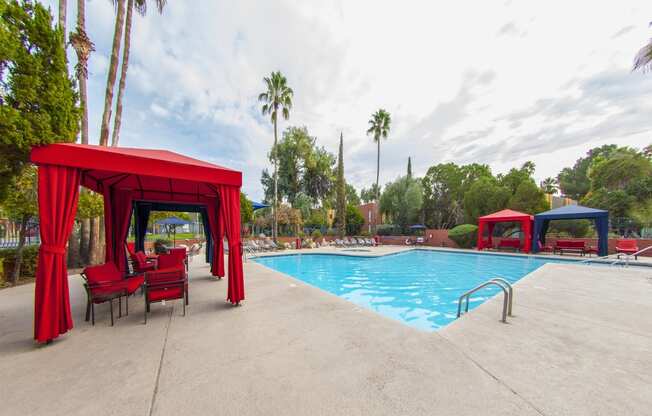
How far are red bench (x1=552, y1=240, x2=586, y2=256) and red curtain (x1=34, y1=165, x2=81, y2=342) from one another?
19.9m

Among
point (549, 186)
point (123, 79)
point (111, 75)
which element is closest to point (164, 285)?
point (111, 75)

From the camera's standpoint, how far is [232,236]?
436 cm

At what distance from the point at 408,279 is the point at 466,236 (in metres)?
11.9

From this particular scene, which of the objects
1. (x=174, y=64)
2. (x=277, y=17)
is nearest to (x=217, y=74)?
(x=174, y=64)

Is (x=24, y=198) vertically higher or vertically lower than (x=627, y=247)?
higher

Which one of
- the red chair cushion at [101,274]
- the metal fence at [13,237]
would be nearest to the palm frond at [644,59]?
the red chair cushion at [101,274]

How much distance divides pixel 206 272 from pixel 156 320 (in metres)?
4.16

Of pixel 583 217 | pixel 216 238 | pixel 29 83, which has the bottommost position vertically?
pixel 216 238

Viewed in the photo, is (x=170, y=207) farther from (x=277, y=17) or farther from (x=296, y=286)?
(x=277, y=17)

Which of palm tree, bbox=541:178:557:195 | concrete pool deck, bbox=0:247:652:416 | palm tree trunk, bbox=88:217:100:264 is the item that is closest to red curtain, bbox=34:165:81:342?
concrete pool deck, bbox=0:247:652:416

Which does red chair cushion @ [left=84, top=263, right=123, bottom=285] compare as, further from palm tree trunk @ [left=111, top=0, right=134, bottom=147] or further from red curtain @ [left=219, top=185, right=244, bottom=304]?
palm tree trunk @ [left=111, top=0, right=134, bottom=147]

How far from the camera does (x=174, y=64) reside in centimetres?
826

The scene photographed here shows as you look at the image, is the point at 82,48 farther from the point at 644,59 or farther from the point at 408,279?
the point at 644,59

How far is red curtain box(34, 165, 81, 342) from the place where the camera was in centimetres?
292
